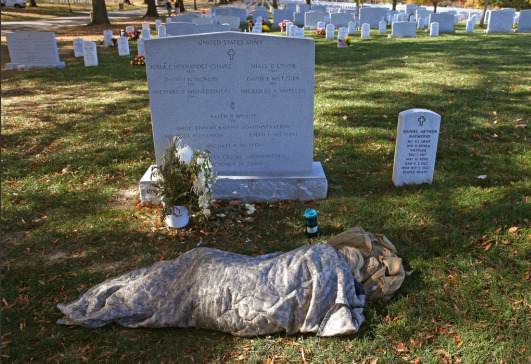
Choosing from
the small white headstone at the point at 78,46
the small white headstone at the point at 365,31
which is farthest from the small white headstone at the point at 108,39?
the small white headstone at the point at 365,31

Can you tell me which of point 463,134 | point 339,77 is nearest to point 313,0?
point 339,77

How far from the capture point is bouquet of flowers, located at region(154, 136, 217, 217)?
4996 mm

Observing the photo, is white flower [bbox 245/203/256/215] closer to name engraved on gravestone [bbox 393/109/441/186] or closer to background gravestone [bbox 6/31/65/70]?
name engraved on gravestone [bbox 393/109/441/186]

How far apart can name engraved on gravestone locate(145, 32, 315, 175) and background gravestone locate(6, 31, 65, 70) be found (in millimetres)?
12553

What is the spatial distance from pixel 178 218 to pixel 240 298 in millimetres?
2018

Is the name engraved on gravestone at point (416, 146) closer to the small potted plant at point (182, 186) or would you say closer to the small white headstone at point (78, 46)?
the small potted plant at point (182, 186)

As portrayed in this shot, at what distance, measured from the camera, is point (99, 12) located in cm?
2878

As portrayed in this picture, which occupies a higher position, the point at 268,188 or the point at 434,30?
the point at 434,30

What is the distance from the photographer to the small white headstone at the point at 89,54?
52.0ft

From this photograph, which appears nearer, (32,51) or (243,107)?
(243,107)

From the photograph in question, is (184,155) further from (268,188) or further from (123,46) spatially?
(123,46)

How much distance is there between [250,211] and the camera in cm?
552

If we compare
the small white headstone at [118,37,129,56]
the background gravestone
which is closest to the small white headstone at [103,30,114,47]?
the small white headstone at [118,37,129,56]

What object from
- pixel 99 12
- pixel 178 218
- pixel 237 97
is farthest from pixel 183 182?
pixel 99 12
